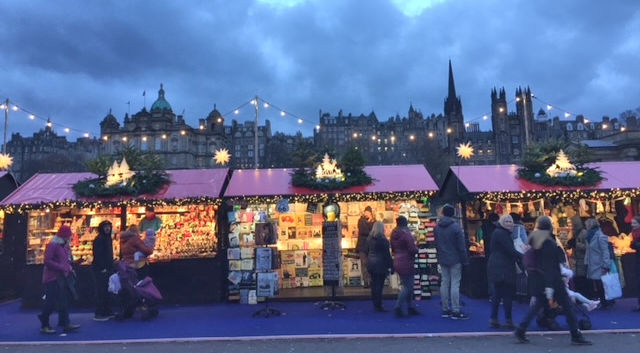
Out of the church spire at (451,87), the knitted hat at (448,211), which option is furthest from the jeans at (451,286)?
the church spire at (451,87)

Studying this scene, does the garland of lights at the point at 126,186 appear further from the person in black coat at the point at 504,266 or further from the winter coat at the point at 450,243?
the person in black coat at the point at 504,266

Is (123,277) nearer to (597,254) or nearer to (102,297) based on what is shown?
(102,297)

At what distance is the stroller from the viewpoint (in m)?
8.28

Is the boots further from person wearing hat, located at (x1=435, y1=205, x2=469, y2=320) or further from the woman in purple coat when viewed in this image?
the woman in purple coat

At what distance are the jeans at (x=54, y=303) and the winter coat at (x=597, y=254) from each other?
948 cm

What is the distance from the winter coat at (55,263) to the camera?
729 centimetres

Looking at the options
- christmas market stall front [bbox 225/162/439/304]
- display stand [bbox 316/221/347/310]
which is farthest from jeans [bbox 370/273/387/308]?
christmas market stall front [bbox 225/162/439/304]

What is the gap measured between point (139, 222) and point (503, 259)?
820 cm

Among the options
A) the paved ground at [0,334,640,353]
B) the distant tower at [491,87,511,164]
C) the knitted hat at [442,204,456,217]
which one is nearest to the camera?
the paved ground at [0,334,640,353]

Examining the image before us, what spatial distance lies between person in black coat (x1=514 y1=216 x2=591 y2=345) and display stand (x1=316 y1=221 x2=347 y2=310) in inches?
149

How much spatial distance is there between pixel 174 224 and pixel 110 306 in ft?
8.18

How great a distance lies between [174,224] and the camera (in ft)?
35.3

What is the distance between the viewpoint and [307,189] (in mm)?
10141

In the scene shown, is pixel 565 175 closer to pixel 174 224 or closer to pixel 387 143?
pixel 174 224
